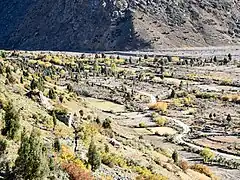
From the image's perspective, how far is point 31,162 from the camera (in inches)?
862

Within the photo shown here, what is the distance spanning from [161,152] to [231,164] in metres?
11.6

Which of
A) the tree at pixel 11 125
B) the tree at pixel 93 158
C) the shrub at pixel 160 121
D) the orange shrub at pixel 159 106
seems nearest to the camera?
the tree at pixel 11 125

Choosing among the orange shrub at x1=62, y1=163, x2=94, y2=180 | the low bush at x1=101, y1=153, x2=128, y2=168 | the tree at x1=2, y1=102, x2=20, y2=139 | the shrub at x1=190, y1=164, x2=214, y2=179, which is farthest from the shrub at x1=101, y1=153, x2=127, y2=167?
the shrub at x1=190, y1=164, x2=214, y2=179

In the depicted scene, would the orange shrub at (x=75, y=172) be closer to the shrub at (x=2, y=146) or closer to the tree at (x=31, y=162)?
the tree at (x=31, y=162)

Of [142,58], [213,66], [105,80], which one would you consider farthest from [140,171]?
[142,58]

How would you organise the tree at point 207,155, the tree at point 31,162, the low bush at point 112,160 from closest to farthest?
the tree at point 31,162 < the low bush at point 112,160 < the tree at point 207,155

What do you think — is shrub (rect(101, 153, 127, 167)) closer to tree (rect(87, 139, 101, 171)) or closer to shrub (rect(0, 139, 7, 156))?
tree (rect(87, 139, 101, 171))

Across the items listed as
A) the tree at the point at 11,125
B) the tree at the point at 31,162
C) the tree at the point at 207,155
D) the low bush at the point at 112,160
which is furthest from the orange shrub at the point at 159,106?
the tree at the point at 31,162

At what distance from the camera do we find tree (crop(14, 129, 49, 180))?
22.0 m

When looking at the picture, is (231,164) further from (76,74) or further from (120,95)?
(76,74)

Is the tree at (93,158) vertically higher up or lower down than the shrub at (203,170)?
higher up

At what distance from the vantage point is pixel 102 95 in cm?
10381

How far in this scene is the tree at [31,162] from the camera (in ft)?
72.0

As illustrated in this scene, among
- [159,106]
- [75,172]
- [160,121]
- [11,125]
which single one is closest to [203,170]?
[75,172]
